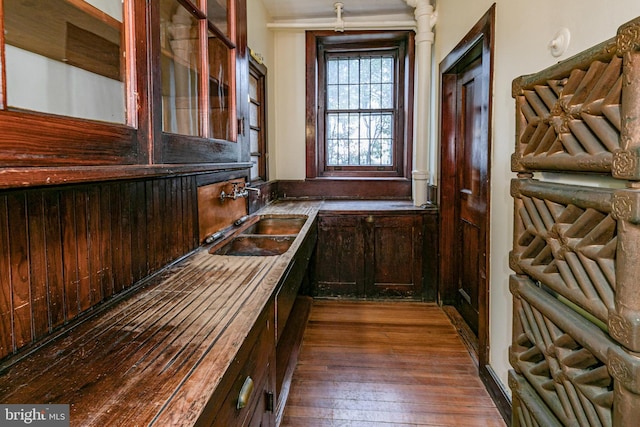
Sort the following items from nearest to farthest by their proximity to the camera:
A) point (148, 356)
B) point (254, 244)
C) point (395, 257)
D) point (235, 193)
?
1. point (148, 356)
2. point (254, 244)
3. point (235, 193)
4. point (395, 257)

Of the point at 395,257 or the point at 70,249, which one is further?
the point at 395,257

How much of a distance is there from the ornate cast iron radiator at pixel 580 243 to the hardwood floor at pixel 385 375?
0.73 metres

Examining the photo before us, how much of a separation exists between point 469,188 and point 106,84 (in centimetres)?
267

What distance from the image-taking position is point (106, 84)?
1062 millimetres

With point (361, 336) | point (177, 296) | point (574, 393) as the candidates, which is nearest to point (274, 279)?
point (177, 296)

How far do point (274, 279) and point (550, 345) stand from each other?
94 cm

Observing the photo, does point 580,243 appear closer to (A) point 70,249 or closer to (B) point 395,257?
(A) point 70,249

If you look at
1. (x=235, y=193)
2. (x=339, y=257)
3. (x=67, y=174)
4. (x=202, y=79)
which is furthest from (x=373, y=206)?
(x=67, y=174)

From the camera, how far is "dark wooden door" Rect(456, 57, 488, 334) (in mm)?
2939

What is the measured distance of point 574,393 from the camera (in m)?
1.16

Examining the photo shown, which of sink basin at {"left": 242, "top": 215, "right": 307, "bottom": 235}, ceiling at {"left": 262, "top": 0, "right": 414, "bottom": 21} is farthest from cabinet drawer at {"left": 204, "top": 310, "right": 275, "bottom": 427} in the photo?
ceiling at {"left": 262, "top": 0, "right": 414, "bottom": 21}

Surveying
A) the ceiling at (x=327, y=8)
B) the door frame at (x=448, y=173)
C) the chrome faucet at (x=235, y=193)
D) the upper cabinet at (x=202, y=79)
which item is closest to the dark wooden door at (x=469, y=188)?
the door frame at (x=448, y=173)

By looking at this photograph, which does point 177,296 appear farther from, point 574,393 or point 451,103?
point 451,103

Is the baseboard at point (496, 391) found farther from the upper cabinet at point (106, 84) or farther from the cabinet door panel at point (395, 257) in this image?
the upper cabinet at point (106, 84)
